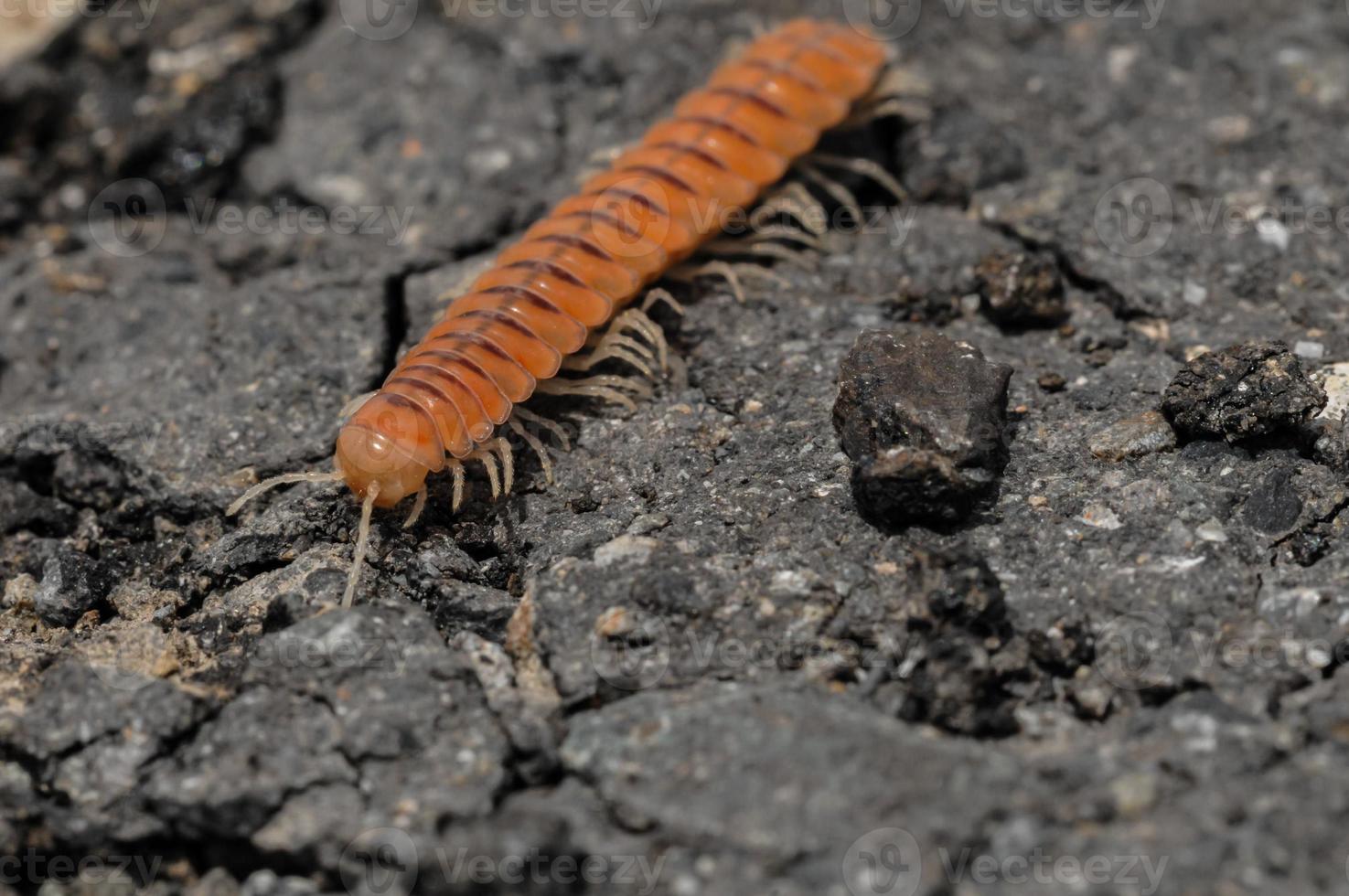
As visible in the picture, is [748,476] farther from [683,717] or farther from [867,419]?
[683,717]

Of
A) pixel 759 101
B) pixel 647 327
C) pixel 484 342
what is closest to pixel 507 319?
pixel 484 342

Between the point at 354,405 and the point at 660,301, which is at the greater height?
the point at 660,301

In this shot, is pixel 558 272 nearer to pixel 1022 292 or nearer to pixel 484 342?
pixel 484 342

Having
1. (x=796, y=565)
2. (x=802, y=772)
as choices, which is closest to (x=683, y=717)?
(x=802, y=772)

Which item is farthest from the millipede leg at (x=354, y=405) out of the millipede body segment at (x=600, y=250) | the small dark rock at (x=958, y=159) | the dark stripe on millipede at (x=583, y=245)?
the small dark rock at (x=958, y=159)

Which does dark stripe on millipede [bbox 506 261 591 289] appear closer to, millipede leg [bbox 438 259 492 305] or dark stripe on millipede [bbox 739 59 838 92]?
millipede leg [bbox 438 259 492 305]

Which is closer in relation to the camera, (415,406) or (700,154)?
(415,406)

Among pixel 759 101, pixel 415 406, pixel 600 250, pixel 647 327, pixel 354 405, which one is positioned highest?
pixel 759 101
